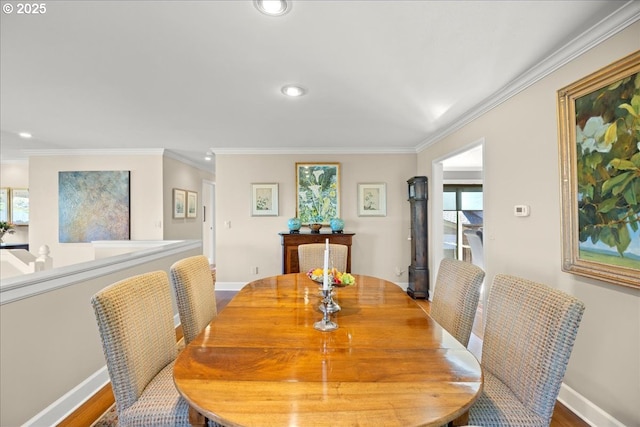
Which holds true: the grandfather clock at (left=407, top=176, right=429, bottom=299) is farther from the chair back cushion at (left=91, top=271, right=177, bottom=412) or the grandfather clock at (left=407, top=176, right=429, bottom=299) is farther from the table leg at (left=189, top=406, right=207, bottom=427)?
the table leg at (left=189, top=406, right=207, bottom=427)

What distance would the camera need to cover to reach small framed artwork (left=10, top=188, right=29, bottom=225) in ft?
17.9

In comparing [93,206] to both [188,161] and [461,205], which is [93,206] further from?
[461,205]

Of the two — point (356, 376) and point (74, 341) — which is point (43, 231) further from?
point (356, 376)

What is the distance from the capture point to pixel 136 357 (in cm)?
110

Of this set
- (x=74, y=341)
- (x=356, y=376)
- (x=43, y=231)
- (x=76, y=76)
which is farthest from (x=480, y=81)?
(x=43, y=231)

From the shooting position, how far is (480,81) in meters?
2.19

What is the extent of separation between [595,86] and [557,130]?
0.32m

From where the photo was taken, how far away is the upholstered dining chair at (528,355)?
3.16 ft

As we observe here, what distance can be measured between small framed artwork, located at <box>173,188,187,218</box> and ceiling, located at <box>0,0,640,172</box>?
176 centimetres

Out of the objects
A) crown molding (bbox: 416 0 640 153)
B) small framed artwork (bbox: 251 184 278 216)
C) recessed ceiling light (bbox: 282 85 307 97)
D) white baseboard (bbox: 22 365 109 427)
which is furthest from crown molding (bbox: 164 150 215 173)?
crown molding (bbox: 416 0 640 153)

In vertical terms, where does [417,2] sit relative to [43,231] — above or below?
above

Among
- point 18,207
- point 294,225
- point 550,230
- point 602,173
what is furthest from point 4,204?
point 602,173

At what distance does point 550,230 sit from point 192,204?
551cm

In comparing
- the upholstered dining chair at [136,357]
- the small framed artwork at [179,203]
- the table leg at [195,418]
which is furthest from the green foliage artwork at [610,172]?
the small framed artwork at [179,203]
